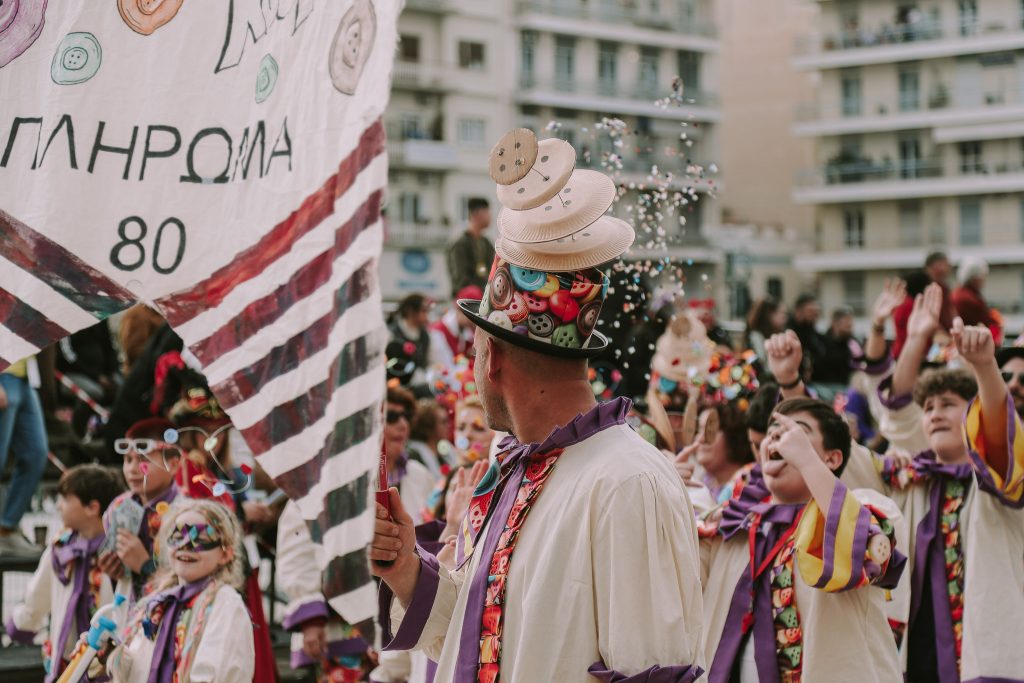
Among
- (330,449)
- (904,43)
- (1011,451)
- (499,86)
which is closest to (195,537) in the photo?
(330,449)

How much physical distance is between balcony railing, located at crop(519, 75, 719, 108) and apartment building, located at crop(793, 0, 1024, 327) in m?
3.80

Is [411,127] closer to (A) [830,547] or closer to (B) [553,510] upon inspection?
(A) [830,547]

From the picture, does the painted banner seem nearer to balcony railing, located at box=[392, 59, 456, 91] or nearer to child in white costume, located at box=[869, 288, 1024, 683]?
child in white costume, located at box=[869, 288, 1024, 683]

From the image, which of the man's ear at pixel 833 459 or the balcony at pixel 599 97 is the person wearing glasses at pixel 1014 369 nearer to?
the man's ear at pixel 833 459

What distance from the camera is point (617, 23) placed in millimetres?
49469

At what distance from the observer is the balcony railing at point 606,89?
47000 millimetres

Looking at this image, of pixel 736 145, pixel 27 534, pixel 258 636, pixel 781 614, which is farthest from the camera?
pixel 736 145

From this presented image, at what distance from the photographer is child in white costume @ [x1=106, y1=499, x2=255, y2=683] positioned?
201 inches

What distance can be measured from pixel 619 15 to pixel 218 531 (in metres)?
46.5

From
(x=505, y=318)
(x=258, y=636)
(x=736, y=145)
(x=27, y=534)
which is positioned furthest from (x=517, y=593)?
(x=736, y=145)

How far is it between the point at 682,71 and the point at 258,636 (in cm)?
4722

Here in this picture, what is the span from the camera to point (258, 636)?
18.7ft

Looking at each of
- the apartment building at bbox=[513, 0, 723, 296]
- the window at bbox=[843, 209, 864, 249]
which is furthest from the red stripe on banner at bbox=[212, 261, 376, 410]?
the window at bbox=[843, 209, 864, 249]

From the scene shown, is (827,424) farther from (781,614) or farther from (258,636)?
(258,636)
